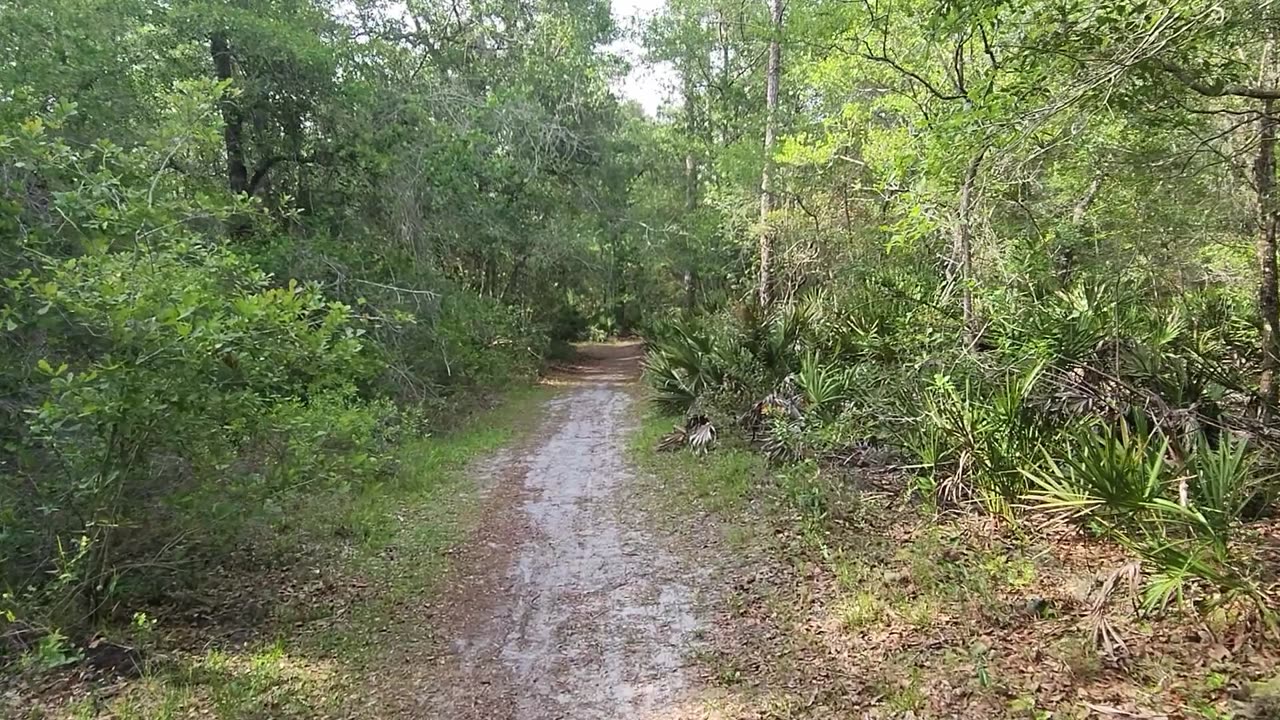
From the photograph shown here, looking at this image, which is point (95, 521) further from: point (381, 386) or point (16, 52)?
point (381, 386)

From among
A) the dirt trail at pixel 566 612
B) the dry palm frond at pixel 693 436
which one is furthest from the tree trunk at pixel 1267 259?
the dry palm frond at pixel 693 436

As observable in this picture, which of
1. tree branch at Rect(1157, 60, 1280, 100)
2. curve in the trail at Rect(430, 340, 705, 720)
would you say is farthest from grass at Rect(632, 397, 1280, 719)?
tree branch at Rect(1157, 60, 1280, 100)

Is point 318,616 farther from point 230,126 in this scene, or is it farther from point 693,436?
point 230,126

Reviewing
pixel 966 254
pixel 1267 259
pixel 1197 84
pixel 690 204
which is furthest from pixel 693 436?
pixel 690 204

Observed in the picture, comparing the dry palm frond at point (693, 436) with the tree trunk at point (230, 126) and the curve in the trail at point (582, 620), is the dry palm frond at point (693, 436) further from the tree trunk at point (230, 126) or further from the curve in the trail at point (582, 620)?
the tree trunk at point (230, 126)

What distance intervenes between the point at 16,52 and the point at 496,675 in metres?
6.53

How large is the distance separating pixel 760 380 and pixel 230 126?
8049 millimetres

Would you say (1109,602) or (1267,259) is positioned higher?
(1267,259)

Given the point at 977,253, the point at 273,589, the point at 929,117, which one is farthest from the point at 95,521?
the point at 977,253

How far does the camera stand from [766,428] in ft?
31.6

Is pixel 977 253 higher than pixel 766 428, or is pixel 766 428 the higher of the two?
pixel 977 253

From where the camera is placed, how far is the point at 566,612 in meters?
5.44

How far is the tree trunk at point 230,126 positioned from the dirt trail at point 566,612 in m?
5.96

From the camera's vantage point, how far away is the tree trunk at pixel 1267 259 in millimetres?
6289
